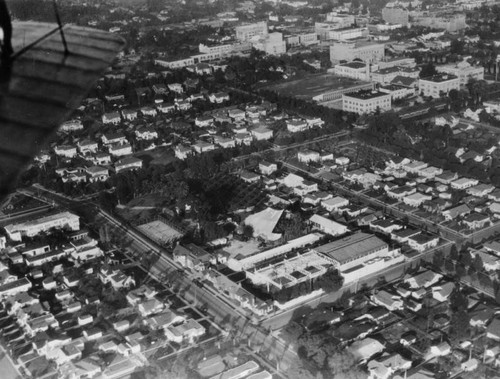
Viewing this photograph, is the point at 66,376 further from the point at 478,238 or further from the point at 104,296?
the point at 478,238

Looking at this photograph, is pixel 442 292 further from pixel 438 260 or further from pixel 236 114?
pixel 236 114

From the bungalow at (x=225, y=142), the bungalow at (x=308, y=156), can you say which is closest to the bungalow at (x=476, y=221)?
the bungalow at (x=308, y=156)

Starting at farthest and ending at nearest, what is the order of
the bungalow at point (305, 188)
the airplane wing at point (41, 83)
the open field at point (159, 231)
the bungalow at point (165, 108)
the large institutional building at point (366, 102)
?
the bungalow at point (165, 108) → the large institutional building at point (366, 102) → the bungalow at point (305, 188) → the open field at point (159, 231) → the airplane wing at point (41, 83)

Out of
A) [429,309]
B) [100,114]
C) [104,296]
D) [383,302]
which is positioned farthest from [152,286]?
[100,114]

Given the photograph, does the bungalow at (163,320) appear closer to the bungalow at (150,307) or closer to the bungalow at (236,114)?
the bungalow at (150,307)

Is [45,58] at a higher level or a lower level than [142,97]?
higher

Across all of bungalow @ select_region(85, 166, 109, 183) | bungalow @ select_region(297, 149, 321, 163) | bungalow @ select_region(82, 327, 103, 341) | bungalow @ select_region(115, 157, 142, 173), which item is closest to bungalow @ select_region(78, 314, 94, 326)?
bungalow @ select_region(82, 327, 103, 341)
